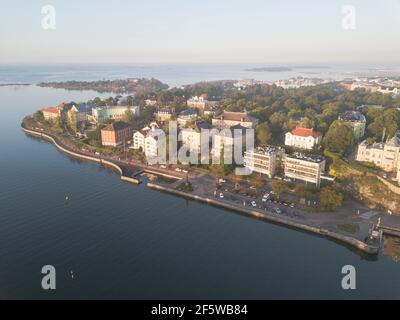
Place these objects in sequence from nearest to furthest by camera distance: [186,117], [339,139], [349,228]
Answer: [349,228], [339,139], [186,117]

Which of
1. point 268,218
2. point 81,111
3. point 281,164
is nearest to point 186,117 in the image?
point 81,111

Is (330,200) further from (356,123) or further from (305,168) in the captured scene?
(356,123)

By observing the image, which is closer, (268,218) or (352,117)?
(268,218)

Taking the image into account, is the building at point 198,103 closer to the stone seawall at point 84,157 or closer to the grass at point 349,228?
the stone seawall at point 84,157

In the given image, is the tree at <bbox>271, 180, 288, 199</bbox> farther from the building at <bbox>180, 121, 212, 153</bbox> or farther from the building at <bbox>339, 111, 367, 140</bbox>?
the building at <bbox>339, 111, 367, 140</bbox>

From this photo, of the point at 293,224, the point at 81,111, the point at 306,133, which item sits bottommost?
the point at 293,224

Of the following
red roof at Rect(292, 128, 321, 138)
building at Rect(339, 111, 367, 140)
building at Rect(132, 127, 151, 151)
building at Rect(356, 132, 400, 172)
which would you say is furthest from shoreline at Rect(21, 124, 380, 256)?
building at Rect(339, 111, 367, 140)
